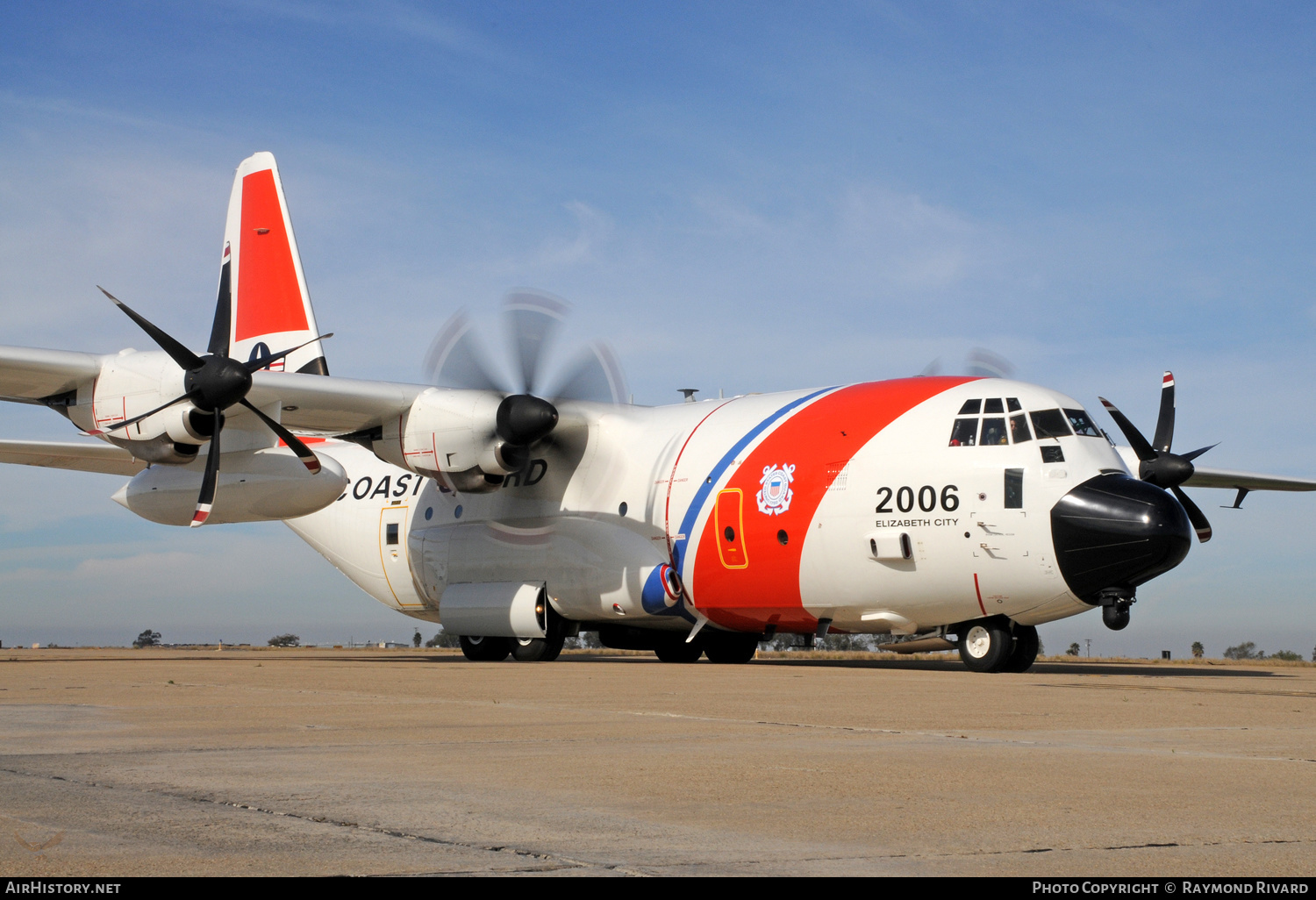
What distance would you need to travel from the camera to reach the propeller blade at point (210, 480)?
1911 centimetres

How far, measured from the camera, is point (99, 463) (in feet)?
82.5

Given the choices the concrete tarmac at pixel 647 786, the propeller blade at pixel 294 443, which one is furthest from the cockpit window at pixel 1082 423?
the propeller blade at pixel 294 443

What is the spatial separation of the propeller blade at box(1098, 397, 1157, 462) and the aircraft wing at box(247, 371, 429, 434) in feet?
36.3

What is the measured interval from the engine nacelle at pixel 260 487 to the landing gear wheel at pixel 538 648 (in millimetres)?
4535

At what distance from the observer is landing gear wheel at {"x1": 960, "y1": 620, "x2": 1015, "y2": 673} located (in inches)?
717

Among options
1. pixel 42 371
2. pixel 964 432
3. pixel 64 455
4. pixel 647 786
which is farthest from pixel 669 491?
pixel 647 786

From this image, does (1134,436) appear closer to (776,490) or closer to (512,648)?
(776,490)

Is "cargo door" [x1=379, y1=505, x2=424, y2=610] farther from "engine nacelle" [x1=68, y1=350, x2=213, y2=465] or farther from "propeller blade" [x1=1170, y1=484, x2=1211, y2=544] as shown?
"propeller blade" [x1=1170, y1=484, x2=1211, y2=544]

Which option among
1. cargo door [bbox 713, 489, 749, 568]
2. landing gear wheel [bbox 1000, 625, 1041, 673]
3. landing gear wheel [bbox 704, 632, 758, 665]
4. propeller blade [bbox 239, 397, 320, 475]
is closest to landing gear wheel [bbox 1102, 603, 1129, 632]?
landing gear wheel [bbox 1000, 625, 1041, 673]

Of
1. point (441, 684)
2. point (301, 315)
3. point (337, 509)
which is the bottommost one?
point (441, 684)

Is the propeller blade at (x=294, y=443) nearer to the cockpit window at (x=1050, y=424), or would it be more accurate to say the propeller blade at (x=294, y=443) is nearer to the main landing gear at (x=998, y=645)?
the main landing gear at (x=998, y=645)

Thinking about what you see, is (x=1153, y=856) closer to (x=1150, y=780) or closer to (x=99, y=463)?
(x=1150, y=780)

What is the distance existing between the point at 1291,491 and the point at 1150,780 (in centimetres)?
2123
